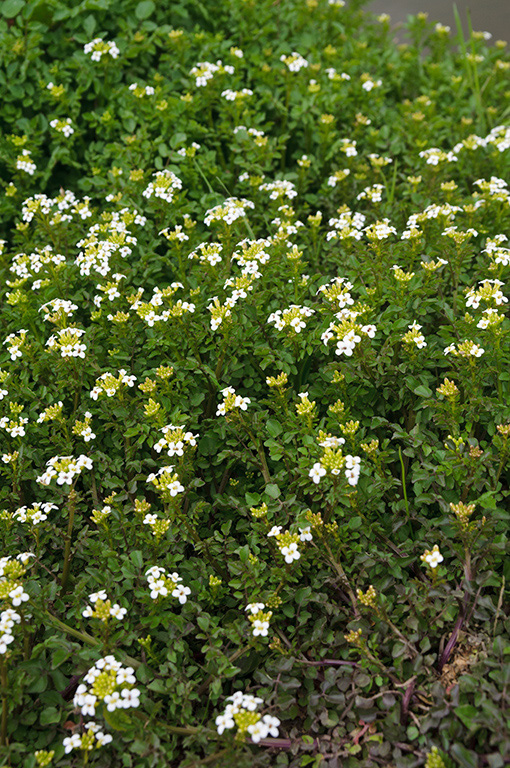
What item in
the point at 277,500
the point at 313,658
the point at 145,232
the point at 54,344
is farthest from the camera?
the point at 145,232

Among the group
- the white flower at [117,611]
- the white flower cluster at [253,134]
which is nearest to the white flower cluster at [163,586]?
the white flower at [117,611]

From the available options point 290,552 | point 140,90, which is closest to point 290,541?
point 290,552

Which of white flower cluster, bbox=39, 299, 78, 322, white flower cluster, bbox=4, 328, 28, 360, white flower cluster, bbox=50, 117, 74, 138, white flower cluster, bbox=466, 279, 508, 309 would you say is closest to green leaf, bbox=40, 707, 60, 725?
white flower cluster, bbox=4, 328, 28, 360

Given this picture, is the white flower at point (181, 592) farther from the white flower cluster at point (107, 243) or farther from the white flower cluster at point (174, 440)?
the white flower cluster at point (107, 243)

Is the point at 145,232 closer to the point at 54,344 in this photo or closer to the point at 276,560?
the point at 54,344

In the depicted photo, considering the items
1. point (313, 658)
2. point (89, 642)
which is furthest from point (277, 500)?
point (89, 642)
